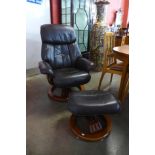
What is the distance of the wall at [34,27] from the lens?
327 cm

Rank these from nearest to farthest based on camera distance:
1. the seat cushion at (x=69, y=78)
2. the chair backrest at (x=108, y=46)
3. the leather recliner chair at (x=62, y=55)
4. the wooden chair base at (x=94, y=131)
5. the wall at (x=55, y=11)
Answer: the wooden chair base at (x=94, y=131) < the seat cushion at (x=69, y=78) < the leather recliner chair at (x=62, y=55) < the chair backrest at (x=108, y=46) < the wall at (x=55, y=11)

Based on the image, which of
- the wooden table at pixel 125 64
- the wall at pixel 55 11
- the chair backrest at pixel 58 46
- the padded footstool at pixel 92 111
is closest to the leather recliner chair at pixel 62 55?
the chair backrest at pixel 58 46

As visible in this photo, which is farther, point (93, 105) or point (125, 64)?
point (125, 64)

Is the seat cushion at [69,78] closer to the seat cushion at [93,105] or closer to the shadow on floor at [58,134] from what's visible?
the shadow on floor at [58,134]

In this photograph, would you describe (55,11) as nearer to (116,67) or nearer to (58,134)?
(116,67)

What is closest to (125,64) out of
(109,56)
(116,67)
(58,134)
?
(116,67)

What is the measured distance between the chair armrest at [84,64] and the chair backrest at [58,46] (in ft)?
0.40

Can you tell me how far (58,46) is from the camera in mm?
2758

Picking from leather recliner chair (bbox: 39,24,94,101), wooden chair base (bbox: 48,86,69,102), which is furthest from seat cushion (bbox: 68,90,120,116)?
wooden chair base (bbox: 48,86,69,102)

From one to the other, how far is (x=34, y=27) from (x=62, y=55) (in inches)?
42.3

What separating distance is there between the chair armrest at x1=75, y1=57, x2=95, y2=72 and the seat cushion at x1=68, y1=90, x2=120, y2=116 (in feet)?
2.64

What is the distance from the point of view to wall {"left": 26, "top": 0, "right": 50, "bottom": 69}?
129 inches

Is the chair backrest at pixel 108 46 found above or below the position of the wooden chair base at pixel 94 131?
above
